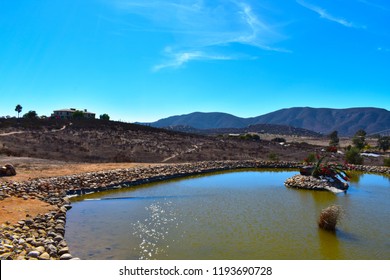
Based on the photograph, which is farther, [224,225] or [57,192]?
[57,192]

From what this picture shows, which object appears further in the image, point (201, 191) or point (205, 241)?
point (201, 191)

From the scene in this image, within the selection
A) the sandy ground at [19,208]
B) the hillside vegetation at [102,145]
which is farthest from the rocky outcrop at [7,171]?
the hillside vegetation at [102,145]

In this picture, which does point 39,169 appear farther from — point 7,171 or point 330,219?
point 330,219

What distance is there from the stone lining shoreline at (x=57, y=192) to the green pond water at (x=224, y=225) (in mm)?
660

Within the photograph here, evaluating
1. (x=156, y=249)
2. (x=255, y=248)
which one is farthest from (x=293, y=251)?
(x=156, y=249)

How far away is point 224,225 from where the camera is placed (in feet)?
44.5

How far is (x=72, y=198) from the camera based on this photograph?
1856cm

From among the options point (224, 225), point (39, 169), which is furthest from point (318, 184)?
point (39, 169)

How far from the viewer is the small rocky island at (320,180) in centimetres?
2252

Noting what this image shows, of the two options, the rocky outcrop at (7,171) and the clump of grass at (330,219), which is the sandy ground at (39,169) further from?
the clump of grass at (330,219)

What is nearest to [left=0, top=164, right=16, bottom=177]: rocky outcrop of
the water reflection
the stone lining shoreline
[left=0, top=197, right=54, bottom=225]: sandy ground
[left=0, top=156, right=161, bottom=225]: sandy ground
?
[left=0, top=156, right=161, bottom=225]: sandy ground

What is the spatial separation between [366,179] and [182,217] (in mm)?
20829

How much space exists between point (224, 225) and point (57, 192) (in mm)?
10182
